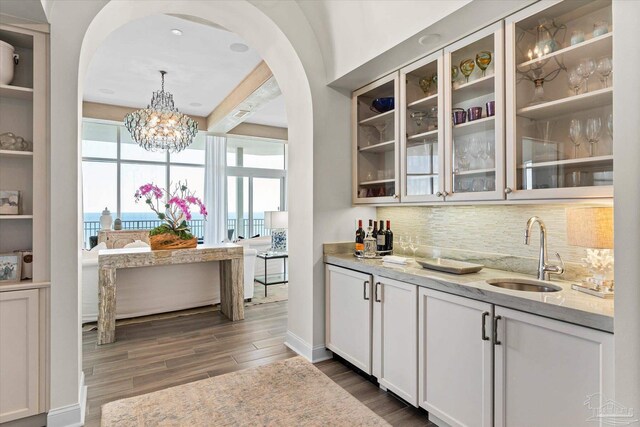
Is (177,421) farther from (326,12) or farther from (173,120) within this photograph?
(173,120)

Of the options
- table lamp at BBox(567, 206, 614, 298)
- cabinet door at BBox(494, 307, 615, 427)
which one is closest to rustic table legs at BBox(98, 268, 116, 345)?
cabinet door at BBox(494, 307, 615, 427)

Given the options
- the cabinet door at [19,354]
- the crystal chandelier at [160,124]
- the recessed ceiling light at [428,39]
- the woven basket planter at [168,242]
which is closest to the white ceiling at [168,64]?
the crystal chandelier at [160,124]

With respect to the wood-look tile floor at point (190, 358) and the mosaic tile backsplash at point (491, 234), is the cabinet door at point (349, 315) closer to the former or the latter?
the wood-look tile floor at point (190, 358)

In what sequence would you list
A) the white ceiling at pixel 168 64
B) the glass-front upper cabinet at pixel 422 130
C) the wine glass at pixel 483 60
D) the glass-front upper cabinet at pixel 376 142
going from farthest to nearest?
1. the white ceiling at pixel 168 64
2. the glass-front upper cabinet at pixel 376 142
3. the glass-front upper cabinet at pixel 422 130
4. the wine glass at pixel 483 60

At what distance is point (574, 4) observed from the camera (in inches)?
72.2

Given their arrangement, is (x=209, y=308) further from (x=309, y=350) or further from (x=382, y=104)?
(x=382, y=104)

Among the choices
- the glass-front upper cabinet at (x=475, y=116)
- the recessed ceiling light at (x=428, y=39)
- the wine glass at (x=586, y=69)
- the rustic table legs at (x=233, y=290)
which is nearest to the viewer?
the wine glass at (x=586, y=69)

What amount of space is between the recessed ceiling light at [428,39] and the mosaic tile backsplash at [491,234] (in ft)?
4.09

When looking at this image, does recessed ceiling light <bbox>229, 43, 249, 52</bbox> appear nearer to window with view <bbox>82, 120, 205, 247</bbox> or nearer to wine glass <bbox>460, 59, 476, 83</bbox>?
wine glass <bbox>460, 59, 476, 83</bbox>

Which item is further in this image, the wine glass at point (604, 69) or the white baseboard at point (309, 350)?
the white baseboard at point (309, 350)

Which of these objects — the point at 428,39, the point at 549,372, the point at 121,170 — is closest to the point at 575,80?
the point at 428,39

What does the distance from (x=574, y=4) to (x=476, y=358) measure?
1.98m

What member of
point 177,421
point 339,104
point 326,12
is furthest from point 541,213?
point 177,421

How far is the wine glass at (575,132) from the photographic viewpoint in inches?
72.1
